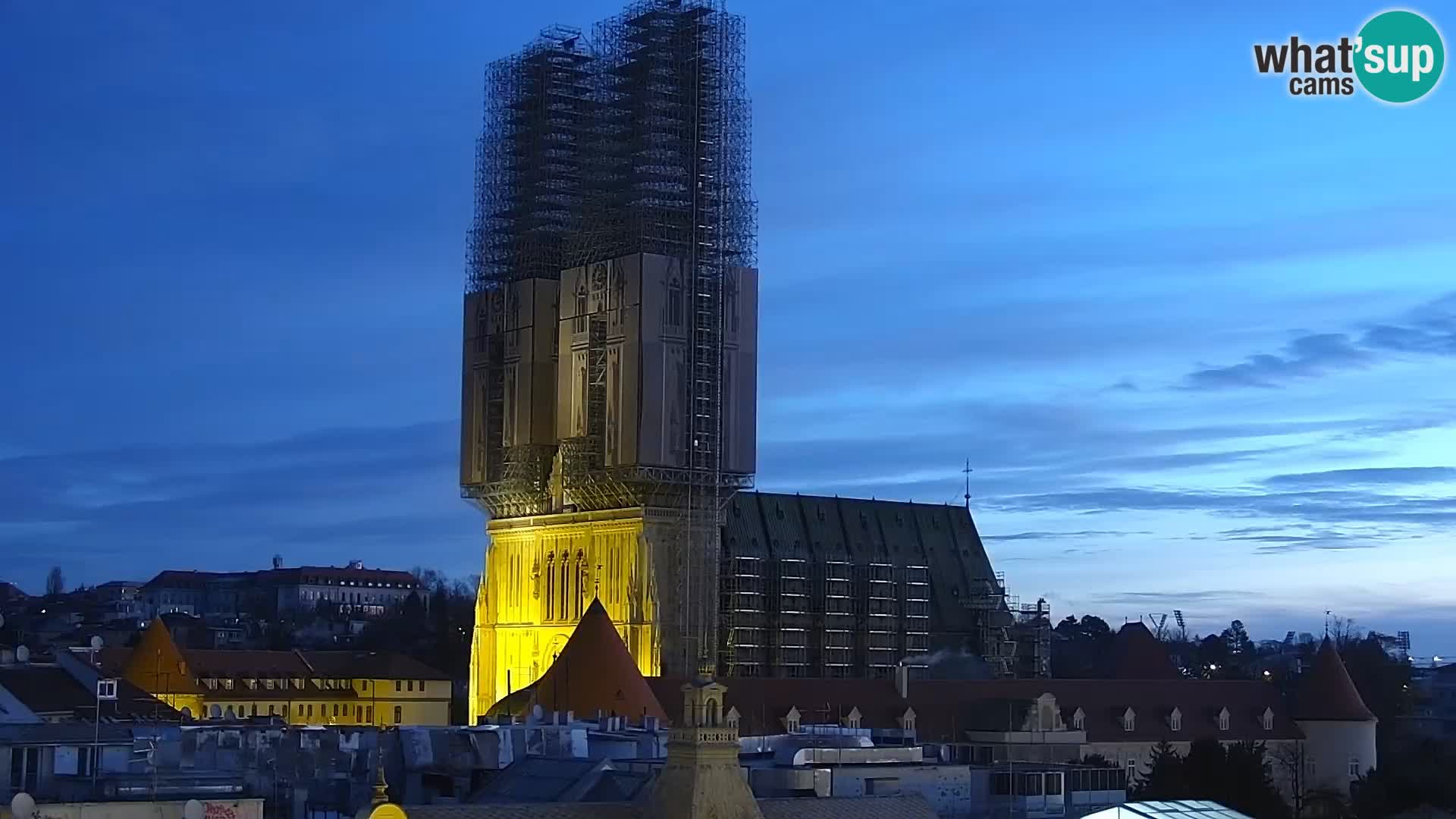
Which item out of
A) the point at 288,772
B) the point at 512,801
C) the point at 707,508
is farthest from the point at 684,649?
the point at 512,801

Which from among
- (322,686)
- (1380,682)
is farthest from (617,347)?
(1380,682)

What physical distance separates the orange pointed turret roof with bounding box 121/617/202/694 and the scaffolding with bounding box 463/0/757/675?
1544 cm

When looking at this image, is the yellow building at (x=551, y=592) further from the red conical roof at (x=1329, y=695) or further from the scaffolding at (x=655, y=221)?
the red conical roof at (x=1329, y=695)

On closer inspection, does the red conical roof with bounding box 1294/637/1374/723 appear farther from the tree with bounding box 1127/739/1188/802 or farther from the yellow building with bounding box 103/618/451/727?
the yellow building with bounding box 103/618/451/727

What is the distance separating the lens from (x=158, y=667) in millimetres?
101438

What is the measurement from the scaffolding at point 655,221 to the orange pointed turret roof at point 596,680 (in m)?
7.75

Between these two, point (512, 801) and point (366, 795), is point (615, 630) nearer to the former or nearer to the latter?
point (366, 795)

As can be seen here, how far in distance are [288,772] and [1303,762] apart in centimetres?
5804

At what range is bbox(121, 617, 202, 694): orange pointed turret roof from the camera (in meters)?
101

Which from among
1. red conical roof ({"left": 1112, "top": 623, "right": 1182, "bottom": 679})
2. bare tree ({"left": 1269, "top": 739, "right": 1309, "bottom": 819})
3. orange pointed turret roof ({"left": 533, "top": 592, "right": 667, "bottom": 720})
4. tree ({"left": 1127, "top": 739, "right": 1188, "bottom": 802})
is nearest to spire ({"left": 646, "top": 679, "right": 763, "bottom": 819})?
tree ({"left": 1127, "top": 739, "right": 1188, "bottom": 802})

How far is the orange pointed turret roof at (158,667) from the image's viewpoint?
100625 mm

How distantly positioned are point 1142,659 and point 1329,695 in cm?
1269

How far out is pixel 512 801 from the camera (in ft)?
173

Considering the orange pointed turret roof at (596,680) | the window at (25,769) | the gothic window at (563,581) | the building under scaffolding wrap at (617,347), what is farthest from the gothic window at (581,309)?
the window at (25,769)
